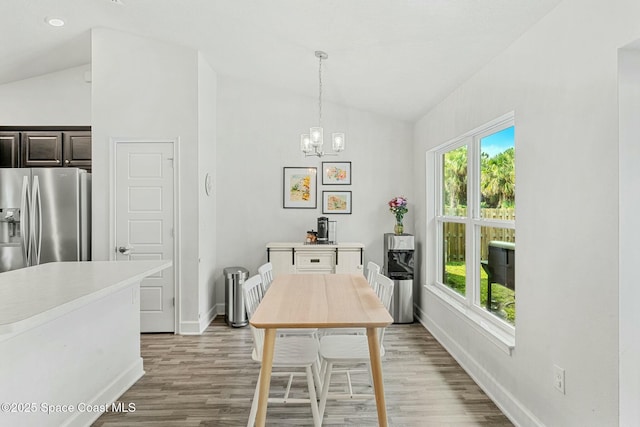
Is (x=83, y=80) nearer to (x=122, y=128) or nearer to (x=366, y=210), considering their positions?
(x=122, y=128)

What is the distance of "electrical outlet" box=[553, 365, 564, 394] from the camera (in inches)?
78.6

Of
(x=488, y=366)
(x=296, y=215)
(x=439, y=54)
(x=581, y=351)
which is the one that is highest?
(x=439, y=54)

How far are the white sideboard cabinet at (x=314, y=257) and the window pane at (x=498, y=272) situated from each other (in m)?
1.62

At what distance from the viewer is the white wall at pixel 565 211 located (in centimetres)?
169

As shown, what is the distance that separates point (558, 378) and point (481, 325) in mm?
932

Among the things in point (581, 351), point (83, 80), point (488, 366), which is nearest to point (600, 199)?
point (581, 351)

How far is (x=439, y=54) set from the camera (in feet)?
9.70

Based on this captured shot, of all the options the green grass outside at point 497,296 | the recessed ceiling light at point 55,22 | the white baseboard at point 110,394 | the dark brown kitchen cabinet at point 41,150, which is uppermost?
the recessed ceiling light at point 55,22

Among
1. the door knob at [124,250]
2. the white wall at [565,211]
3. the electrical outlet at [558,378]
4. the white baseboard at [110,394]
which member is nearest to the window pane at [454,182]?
the white wall at [565,211]

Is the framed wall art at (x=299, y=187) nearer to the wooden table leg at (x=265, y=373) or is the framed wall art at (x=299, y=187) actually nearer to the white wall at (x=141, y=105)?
the white wall at (x=141, y=105)

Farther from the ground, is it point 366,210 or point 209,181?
point 209,181

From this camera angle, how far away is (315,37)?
10.4 feet

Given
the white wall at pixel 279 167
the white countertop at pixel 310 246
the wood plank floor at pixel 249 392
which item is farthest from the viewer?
the white wall at pixel 279 167

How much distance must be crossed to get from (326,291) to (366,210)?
2.41 metres
